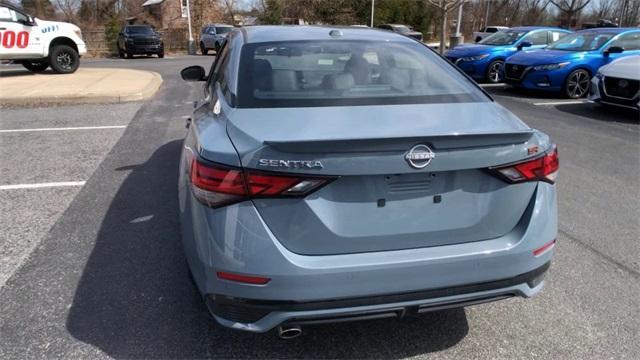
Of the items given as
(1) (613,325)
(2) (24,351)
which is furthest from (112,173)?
(1) (613,325)

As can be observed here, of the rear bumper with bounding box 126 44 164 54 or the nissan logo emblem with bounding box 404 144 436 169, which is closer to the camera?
the nissan logo emblem with bounding box 404 144 436 169

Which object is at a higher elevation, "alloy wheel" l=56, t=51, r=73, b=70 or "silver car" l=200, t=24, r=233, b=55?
"silver car" l=200, t=24, r=233, b=55

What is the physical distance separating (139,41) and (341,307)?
26985 millimetres

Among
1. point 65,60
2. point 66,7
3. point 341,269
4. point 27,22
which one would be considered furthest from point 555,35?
point 66,7

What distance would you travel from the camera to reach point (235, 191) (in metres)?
2.05

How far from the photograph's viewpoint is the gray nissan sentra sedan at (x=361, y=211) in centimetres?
205

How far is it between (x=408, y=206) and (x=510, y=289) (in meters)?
0.68

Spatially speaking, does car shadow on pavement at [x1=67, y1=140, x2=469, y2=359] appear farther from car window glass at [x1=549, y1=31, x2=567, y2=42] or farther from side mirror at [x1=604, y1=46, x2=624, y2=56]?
car window glass at [x1=549, y1=31, x2=567, y2=42]

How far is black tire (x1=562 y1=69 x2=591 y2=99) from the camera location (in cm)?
1101

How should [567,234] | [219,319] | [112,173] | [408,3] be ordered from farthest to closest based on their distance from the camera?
[408,3], [112,173], [567,234], [219,319]

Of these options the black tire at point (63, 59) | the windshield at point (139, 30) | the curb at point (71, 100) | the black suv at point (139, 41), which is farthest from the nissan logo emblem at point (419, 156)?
the windshield at point (139, 30)

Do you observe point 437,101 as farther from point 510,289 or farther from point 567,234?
point 567,234

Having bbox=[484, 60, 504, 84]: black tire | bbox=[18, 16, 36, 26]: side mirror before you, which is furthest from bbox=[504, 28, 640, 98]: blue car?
bbox=[18, 16, 36, 26]: side mirror

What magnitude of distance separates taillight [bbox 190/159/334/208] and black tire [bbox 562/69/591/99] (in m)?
10.8
